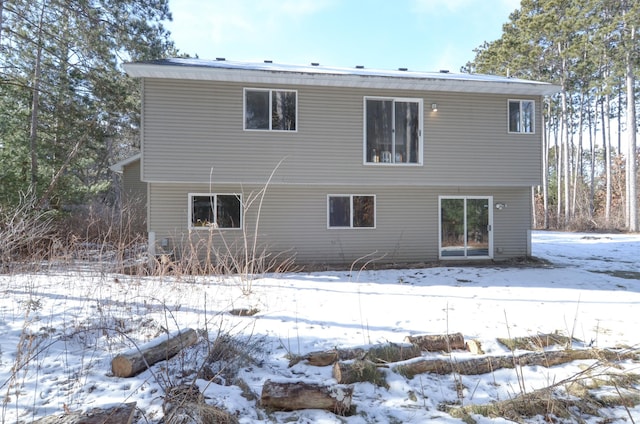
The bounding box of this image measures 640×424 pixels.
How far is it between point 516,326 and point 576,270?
18.8 feet

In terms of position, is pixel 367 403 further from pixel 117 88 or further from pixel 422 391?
pixel 117 88

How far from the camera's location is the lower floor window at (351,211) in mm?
10250

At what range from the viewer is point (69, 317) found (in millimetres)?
4648

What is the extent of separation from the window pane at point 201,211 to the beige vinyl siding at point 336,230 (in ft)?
0.63

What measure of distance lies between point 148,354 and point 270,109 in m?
7.17

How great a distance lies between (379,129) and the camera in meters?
9.84

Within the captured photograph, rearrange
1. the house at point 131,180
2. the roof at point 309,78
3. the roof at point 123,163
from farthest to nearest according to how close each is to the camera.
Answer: the house at point 131,180 → the roof at point 123,163 → the roof at point 309,78

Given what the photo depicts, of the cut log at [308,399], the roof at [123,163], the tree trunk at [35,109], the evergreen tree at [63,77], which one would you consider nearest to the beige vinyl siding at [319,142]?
the evergreen tree at [63,77]

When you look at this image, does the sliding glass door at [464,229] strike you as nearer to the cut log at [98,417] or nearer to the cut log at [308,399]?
the cut log at [308,399]

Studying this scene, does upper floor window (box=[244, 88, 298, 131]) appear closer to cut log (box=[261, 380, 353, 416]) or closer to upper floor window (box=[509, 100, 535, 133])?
upper floor window (box=[509, 100, 535, 133])

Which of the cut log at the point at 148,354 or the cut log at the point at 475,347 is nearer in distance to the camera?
the cut log at the point at 148,354

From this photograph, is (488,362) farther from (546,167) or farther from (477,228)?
(546,167)

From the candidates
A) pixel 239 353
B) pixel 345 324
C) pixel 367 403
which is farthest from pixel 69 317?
pixel 367 403

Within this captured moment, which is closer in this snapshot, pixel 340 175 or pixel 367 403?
pixel 367 403
